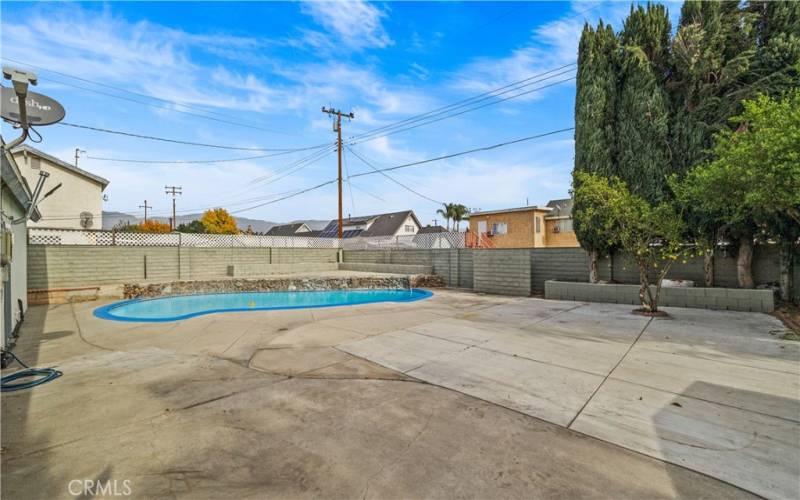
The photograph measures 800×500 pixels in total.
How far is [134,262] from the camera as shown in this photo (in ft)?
46.1

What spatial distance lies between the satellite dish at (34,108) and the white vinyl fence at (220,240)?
37.9 ft

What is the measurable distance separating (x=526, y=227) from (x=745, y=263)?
13789 millimetres

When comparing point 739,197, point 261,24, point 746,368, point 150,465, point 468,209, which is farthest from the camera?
point 468,209

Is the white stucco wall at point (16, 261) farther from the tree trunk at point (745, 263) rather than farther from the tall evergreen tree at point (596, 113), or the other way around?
the tree trunk at point (745, 263)

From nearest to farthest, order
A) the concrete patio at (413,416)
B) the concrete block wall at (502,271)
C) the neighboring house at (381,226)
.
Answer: the concrete patio at (413,416), the concrete block wall at (502,271), the neighboring house at (381,226)

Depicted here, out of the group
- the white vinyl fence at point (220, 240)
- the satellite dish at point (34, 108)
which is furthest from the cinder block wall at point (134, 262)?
the satellite dish at point (34, 108)

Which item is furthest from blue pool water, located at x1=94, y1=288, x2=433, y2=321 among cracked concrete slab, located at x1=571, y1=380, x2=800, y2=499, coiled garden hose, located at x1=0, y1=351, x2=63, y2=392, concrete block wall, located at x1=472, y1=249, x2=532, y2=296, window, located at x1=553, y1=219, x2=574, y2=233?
window, located at x1=553, y1=219, x2=574, y2=233

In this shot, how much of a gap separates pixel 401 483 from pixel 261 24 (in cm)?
1383

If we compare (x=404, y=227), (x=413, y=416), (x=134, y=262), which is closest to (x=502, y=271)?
(x=413, y=416)

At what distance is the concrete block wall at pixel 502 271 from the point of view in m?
12.2

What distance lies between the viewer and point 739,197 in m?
7.15

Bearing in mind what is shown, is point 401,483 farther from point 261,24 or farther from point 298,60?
point 298,60

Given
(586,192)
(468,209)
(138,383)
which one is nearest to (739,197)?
(586,192)

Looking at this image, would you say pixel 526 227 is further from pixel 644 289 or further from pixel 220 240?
pixel 220 240
